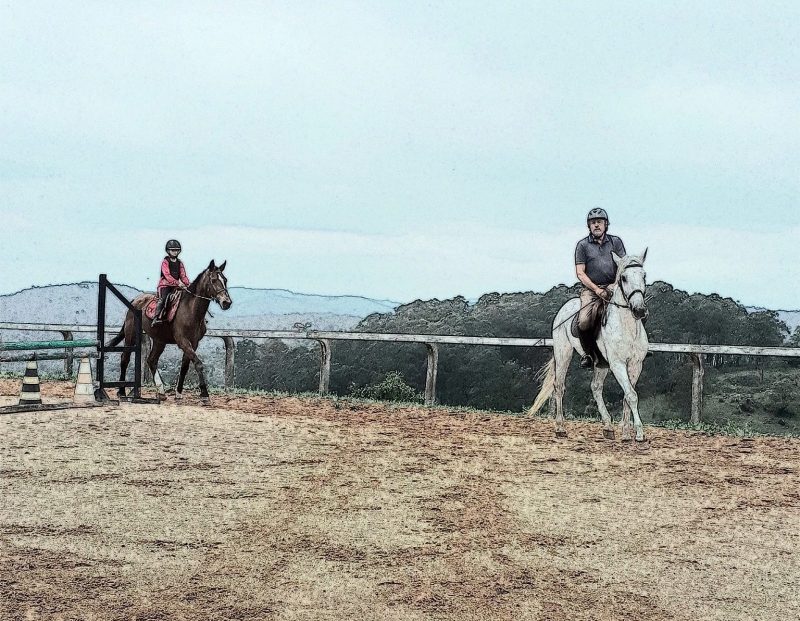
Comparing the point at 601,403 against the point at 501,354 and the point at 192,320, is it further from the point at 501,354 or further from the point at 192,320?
the point at 501,354

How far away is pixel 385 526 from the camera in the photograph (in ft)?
22.0

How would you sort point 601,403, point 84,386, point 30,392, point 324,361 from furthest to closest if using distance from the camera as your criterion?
1. point 324,361
2. point 84,386
3. point 30,392
4. point 601,403

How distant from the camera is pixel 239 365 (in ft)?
116

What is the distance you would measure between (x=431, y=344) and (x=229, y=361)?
180 inches

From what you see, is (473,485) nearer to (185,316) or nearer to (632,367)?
(632,367)

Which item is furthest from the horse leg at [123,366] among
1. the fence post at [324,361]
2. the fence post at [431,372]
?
the fence post at [431,372]

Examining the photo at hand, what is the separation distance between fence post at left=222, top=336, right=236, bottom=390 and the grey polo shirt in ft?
28.3

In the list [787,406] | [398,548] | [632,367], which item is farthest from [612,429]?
[787,406]

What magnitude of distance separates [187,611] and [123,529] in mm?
1903

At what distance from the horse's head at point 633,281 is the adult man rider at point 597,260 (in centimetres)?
40

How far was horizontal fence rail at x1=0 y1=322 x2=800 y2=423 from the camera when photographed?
1355 centimetres

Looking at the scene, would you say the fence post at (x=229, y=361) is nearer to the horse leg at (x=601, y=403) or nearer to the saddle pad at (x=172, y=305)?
the saddle pad at (x=172, y=305)

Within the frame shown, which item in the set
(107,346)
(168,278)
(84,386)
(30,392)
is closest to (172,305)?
(168,278)

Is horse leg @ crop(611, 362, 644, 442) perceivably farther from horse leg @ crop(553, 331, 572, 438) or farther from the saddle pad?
the saddle pad
